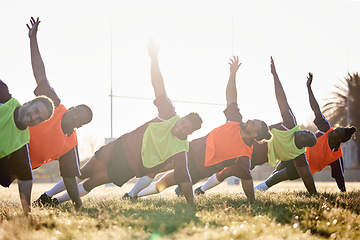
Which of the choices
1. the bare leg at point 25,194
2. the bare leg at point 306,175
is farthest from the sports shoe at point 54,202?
the bare leg at point 306,175

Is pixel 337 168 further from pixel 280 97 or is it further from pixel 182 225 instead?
pixel 182 225

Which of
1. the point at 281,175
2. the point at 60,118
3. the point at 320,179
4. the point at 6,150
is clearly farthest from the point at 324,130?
the point at 320,179

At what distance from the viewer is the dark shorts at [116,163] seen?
6.04m

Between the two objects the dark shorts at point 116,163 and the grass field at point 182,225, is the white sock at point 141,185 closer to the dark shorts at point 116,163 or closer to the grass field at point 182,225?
the dark shorts at point 116,163

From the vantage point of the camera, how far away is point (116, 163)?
6062mm

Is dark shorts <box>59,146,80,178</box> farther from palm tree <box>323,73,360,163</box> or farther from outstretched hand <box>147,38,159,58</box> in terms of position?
palm tree <box>323,73,360,163</box>

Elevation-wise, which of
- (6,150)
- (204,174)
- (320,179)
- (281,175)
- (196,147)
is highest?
(6,150)

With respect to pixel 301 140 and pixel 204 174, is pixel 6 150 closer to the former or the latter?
pixel 204 174

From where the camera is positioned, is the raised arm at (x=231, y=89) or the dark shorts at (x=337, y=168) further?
the dark shorts at (x=337, y=168)

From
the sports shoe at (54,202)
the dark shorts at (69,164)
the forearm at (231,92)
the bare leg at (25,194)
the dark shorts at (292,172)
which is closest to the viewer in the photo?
the bare leg at (25,194)

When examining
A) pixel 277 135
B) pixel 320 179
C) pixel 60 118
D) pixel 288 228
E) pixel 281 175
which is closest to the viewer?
pixel 288 228

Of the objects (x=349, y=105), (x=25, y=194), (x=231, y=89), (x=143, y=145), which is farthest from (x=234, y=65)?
(x=349, y=105)

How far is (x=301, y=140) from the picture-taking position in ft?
24.3

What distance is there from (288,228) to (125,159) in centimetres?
273
